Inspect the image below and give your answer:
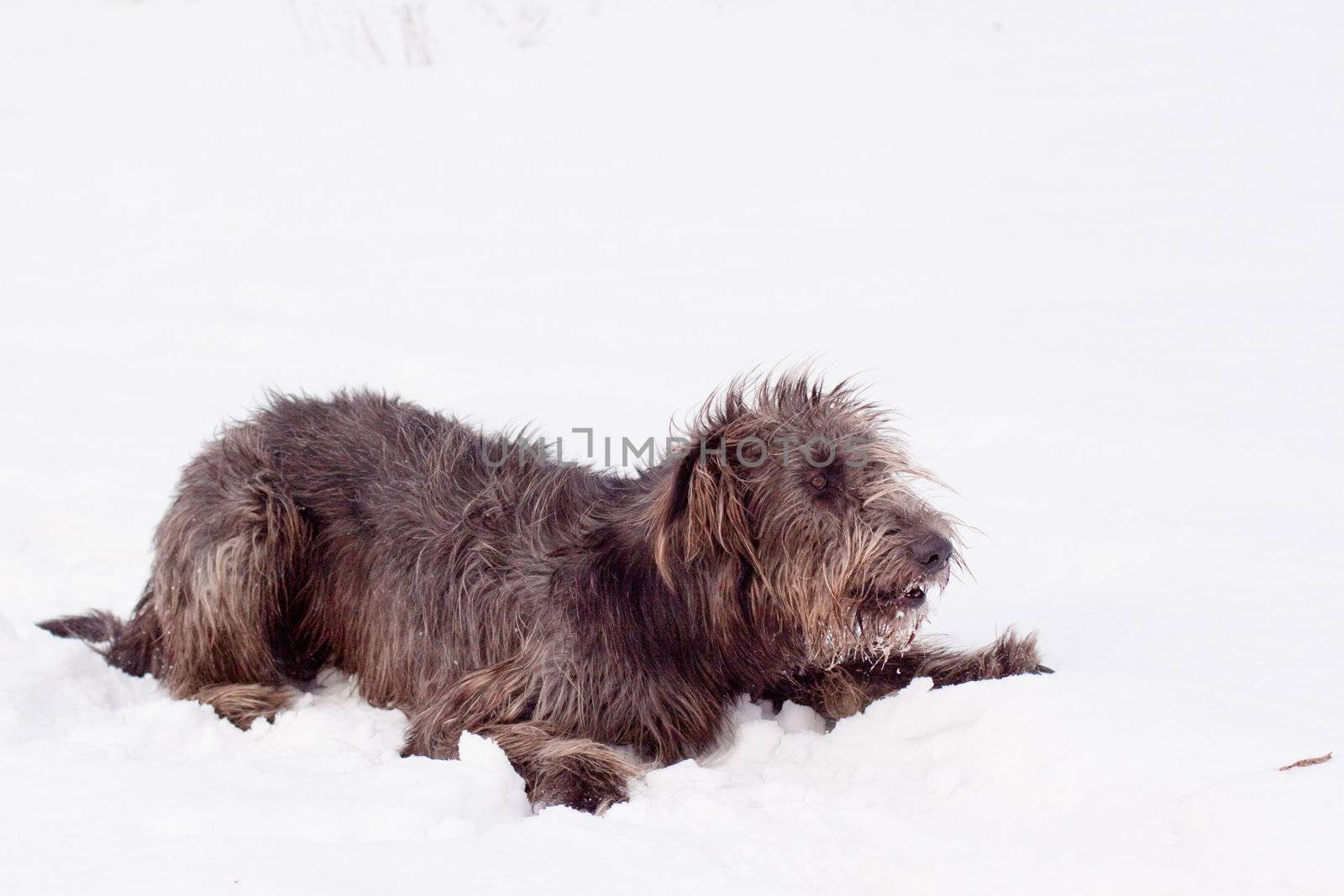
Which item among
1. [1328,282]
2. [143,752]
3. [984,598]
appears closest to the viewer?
[143,752]

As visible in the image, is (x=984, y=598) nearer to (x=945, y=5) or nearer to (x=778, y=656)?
(x=778, y=656)

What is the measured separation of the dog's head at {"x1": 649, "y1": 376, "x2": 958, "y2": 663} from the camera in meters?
3.64

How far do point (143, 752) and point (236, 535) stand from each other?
0.90m

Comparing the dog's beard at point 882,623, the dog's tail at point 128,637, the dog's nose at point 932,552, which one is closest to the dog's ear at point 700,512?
the dog's beard at point 882,623

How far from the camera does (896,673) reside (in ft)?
13.9

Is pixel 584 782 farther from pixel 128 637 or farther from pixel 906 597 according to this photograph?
pixel 128 637

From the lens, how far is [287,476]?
4625mm

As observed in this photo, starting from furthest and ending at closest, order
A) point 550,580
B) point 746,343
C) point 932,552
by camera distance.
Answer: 1. point 746,343
2. point 550,580
3. point 932,552

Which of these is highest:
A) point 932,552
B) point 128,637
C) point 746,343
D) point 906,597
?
point 746,343

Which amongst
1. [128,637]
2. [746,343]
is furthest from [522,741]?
[746,343]

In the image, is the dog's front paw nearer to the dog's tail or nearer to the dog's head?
the dog's head

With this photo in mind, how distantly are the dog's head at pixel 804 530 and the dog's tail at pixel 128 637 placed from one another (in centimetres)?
227

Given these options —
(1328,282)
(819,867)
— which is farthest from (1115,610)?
(1328,282)

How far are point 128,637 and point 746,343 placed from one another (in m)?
3.94
